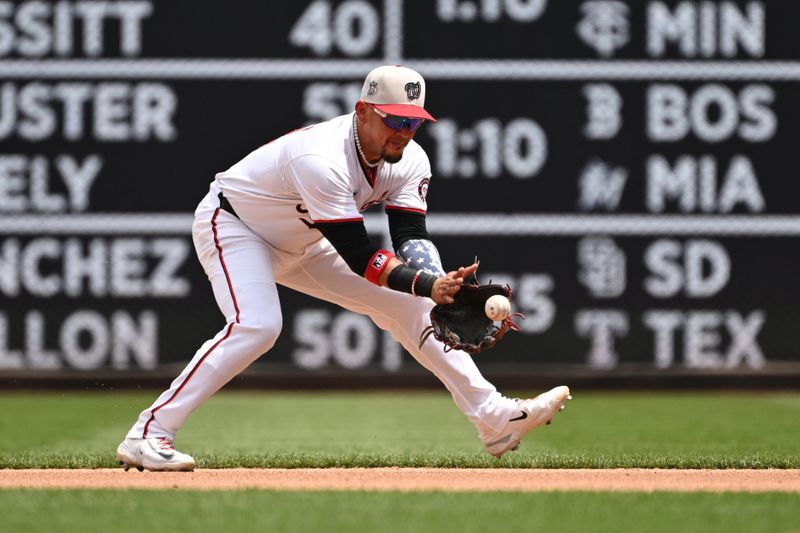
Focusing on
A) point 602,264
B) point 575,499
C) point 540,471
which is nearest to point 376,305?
point 540,471

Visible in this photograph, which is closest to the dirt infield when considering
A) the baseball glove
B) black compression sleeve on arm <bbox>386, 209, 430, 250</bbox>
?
the baseball glove

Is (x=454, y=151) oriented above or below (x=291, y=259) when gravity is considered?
above

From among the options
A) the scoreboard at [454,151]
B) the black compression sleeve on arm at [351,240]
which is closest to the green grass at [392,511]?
the black compression sleeve on arm at [351,240]

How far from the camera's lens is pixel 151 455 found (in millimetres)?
5375

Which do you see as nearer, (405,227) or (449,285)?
(449,285)

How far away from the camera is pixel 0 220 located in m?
9.78

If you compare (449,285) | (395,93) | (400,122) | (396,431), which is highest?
(395,93)

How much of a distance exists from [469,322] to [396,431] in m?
2.74

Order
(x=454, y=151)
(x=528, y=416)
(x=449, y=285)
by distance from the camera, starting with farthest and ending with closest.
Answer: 1. (x=454, y=151)
2. (x=528, y=416)
3. (x=449, y=285)

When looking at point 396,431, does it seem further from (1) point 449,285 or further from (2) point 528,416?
(1) point 449,285

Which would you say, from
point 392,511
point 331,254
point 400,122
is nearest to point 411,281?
point 400,122

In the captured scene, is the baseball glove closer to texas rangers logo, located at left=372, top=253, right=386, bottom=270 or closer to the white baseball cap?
texas rangers logo, located at left=372, top=253, right=386, bottom=270

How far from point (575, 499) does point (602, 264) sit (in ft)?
17.4

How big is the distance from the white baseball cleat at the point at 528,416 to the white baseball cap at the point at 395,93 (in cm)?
118
